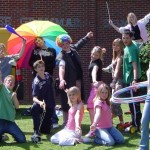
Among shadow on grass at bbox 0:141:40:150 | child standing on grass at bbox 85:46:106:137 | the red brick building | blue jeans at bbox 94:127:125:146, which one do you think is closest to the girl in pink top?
blue jeans at bbox 94:127:125:146

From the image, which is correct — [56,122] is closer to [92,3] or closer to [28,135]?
[28,135]

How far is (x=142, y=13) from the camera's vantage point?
55.8 ft

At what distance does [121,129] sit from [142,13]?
8758 millimetres

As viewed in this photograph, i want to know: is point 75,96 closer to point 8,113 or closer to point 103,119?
point 103,119

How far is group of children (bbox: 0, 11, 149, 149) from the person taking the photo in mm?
7973

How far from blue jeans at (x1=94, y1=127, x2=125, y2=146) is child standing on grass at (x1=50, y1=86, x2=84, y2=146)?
34cm

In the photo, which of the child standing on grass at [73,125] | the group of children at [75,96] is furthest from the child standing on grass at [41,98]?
the child standing on grass at [73,125]

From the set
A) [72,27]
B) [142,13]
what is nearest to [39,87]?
[72,27]

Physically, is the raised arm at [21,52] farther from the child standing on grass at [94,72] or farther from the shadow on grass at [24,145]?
the shadow on grass at [24,145]

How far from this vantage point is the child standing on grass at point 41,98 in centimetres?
841

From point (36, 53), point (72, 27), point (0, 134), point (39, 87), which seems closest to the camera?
point (0, 134)

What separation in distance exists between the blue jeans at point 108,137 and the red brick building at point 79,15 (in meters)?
8.34

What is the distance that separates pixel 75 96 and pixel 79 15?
885cm

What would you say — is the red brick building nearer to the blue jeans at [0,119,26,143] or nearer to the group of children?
the group of children
